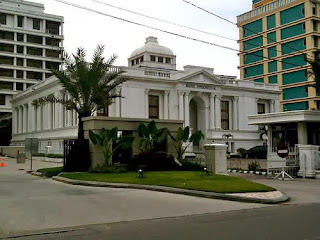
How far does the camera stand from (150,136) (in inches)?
914

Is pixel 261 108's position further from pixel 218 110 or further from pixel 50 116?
pixel 50 116

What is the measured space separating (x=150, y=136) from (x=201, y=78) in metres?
30.1

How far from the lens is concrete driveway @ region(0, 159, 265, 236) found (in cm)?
926

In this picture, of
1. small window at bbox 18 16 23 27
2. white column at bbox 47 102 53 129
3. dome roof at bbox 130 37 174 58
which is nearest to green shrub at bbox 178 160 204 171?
white column at bbox 47 102 53 129

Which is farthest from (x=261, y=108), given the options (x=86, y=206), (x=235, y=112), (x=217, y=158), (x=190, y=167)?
(x=86, y=206)

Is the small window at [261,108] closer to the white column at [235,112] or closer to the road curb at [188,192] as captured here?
the white column at [235,112]

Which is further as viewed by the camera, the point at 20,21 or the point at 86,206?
the point at 20,21

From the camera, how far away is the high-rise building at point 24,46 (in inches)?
3083

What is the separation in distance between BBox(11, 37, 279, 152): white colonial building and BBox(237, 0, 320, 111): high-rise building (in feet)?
36.3

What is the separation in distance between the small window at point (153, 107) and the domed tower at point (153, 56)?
841 cm

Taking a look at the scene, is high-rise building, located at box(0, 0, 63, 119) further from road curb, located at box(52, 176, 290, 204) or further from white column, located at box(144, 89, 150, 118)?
road curb, located at box(52, 176, 290, 204)

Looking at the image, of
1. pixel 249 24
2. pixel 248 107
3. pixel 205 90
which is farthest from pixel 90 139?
pixel 249 24

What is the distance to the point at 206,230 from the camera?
26.8ft

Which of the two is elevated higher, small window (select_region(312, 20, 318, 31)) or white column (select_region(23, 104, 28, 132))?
small window (select_region(312, 20, 318, 31))
